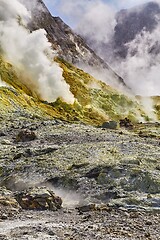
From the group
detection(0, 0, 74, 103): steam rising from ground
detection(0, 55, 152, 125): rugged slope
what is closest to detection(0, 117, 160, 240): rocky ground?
detection(0, 55, 152, 125): rugged slope

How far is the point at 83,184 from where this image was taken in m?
37.7

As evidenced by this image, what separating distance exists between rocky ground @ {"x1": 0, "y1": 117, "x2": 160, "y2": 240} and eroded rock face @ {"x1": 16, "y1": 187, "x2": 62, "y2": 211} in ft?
1.67

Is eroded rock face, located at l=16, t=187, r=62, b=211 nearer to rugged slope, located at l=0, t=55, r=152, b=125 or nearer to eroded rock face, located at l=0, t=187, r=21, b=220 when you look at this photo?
eroded rock face, located at l=0, t=187, r=21, b=220

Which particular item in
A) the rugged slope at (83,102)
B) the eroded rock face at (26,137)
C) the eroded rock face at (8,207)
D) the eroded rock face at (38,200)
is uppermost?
the rugged slope at (83,102)

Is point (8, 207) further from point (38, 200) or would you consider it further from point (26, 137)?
point (26, 137)

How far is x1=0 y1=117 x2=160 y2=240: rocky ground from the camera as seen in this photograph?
24859mm

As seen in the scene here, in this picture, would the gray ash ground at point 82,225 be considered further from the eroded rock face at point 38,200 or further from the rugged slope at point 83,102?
the rugged slope at point 83,102

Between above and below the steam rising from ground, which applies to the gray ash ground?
below

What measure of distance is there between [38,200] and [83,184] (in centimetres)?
743

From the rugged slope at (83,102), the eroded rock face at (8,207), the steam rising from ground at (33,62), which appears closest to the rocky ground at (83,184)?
the eroded rock face at (8,207)

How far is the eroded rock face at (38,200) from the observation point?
100 feet

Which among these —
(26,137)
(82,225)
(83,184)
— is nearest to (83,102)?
(26,137)

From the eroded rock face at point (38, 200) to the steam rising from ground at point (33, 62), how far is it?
133 m

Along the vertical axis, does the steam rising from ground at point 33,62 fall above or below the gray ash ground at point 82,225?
above
